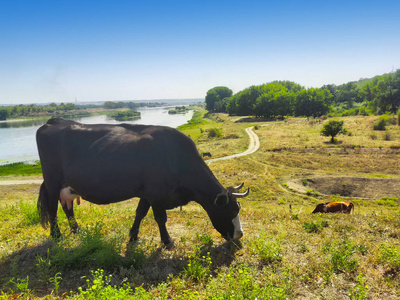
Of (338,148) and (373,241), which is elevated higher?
(373,241)

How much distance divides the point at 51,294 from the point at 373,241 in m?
8.20

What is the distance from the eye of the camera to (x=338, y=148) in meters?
45.3

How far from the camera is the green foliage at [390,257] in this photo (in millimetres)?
5551

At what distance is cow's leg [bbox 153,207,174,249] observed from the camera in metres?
6.82

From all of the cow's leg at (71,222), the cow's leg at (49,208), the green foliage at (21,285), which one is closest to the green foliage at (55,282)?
the green foliage at (21,285)

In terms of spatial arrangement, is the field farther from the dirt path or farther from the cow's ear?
the dirt path

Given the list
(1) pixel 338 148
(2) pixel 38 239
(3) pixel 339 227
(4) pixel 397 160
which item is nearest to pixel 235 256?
(3) pixel 339 227

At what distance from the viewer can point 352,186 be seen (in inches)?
1113

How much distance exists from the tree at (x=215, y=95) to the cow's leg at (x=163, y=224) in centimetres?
16666

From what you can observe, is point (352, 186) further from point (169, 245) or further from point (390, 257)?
point (169, 245)

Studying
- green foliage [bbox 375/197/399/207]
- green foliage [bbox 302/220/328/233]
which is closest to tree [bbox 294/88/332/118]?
green foliage [bbox 375/197/399/207]

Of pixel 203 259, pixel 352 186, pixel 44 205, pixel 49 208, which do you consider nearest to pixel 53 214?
pixel 49 208

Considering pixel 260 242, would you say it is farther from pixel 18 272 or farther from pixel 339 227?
pixel 18 272

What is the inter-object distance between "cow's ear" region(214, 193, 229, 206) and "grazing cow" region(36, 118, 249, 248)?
0.03m
